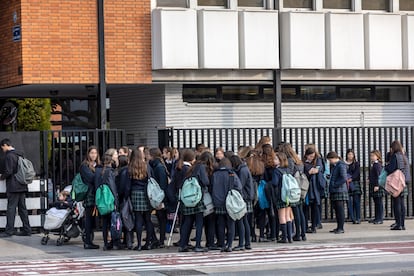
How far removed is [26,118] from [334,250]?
72.1 feet

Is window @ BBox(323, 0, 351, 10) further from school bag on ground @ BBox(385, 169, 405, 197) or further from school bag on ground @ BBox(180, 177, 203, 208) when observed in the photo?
school bag on ground @ BBox(180, 177, 203, 208)

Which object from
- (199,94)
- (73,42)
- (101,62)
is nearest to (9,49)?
(73,42)

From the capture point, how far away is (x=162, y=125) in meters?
24.8

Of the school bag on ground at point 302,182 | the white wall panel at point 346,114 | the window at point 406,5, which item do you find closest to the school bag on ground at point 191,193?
the school bag on ground at point 302,182

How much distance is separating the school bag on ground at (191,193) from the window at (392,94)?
1122 centimetres

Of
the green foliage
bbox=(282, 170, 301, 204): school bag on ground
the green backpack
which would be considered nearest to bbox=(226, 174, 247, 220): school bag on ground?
bbox=(282, 170, 301, 204): school bag on ground

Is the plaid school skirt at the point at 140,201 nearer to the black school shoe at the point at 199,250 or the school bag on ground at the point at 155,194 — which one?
the school bag on ground at the point at 155,194

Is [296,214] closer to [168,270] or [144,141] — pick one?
[168,270]

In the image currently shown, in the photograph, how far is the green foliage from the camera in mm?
36469

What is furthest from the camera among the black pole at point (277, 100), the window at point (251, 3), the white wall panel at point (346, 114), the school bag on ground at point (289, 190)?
the white wall panel at point (346, 114)

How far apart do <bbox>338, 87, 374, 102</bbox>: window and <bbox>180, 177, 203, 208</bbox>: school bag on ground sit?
1033 centimetres

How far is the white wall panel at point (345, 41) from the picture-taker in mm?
24922

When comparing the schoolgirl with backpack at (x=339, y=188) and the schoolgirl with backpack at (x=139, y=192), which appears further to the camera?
the schoolgirl with backpack at (x=339, y=188)

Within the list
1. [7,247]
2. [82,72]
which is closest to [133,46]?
[82,72]
